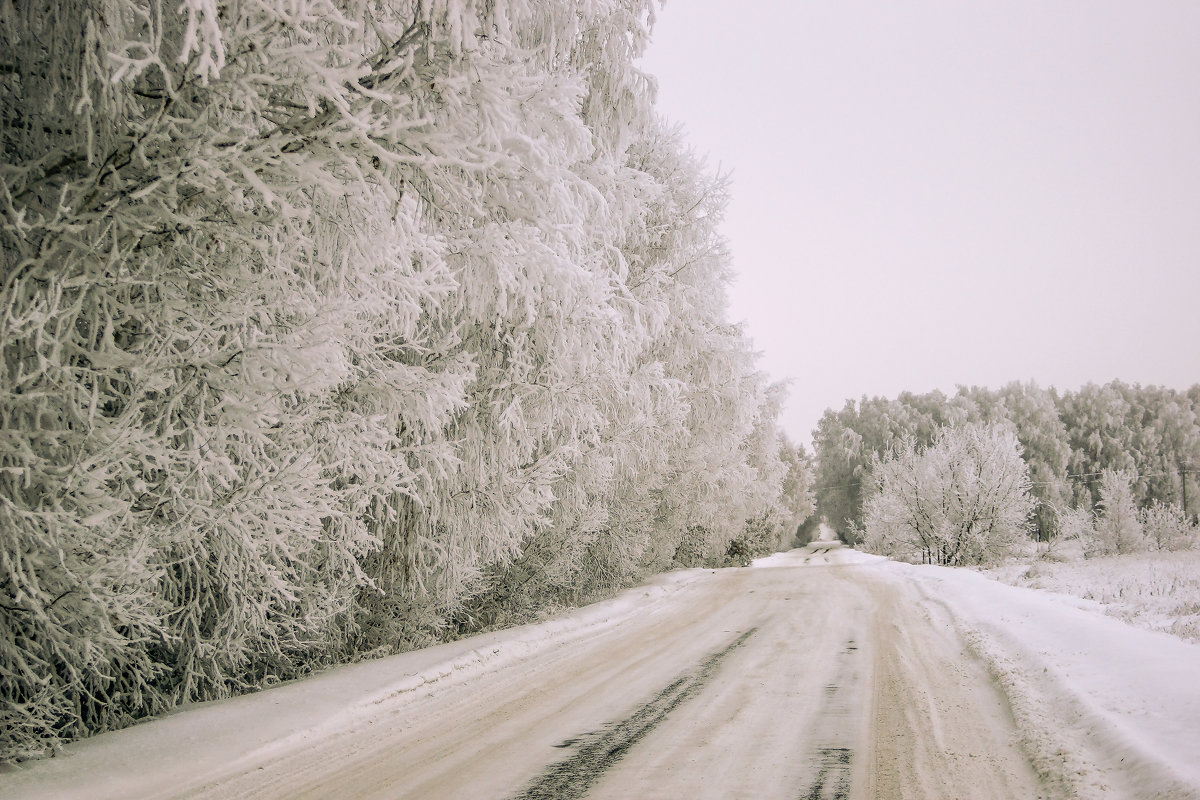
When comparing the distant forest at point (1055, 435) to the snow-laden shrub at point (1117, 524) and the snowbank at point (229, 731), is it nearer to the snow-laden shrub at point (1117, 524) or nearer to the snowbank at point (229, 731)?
the snow-laden shrub at point (1117, 524)

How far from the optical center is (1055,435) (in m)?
80.1

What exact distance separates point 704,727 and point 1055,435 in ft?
300

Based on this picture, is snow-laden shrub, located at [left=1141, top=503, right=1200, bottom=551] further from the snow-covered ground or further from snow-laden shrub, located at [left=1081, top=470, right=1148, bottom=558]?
the snow-covered ground

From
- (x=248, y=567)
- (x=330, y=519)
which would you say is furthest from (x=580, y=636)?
(x=248, y=567)

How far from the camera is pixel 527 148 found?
5910 millimetres

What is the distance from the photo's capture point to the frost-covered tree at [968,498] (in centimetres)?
2898

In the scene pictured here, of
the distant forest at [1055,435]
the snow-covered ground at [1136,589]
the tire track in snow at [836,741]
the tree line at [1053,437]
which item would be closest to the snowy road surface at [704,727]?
the tire track in snow at [836,741]

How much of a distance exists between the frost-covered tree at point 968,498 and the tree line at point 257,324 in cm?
2668

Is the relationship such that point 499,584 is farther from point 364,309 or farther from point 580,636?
point 364,309

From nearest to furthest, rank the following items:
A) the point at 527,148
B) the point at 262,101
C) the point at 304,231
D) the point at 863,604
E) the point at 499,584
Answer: the point at 262,101, the point at 304,231, the point at 527,148, the point at 499,584, the point at 863,604

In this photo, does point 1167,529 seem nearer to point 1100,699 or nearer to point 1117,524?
point 1117,524

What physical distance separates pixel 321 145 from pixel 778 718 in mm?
4948

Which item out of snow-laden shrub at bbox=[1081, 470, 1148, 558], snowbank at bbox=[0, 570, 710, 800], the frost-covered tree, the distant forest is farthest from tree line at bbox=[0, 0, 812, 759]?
the distant forest

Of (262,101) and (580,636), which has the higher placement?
(262,101)
